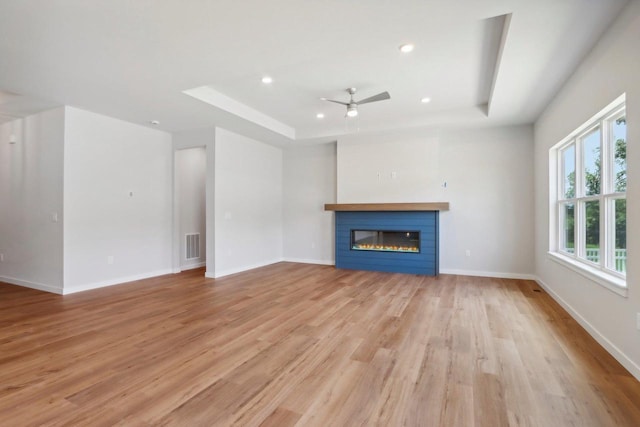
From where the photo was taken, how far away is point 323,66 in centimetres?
340

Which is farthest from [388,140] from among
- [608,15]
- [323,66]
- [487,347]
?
[487,347]

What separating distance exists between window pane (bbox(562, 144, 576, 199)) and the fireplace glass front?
2.31 m

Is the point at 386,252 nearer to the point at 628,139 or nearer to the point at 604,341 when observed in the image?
the point at 604,341

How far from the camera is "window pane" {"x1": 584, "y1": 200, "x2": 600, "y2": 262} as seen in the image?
9.91 feet

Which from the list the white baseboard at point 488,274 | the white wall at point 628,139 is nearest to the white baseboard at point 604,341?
the white wall at point 628,139

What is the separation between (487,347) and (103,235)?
5184 millimetres

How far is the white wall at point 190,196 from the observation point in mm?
5891

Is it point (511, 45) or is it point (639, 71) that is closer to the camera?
point (639, 71)

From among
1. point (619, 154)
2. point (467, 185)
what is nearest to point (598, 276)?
point (619, 154)

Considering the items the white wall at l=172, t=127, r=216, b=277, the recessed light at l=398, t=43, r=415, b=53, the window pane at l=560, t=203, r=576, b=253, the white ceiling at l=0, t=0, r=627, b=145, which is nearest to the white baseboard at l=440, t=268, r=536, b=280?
the window pane at l=560, t=203, r=576, b=253

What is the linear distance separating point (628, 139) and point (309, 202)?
531 cm

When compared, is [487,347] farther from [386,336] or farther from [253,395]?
[253,395]

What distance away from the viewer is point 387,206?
5684 millimetres

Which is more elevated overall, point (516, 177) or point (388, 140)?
point (388, 140)
